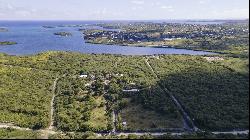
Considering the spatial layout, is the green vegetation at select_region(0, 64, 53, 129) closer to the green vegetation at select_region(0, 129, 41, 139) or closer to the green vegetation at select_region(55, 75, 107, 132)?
the green vegetation at select_region(55, 75, 107, 132)

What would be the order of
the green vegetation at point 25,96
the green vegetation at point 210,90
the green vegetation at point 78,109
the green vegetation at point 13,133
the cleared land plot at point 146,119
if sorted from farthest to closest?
the green vegetation at point 25,96
the green vegetation at point 210,90
the green vegetation at point 78,109
the cleared land plot at point 146,119
the green vegetation at point 13,133

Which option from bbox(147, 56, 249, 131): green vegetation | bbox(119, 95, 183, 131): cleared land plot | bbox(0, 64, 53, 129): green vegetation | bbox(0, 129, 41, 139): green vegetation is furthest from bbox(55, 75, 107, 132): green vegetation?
bbox(147, 56, 249, 131): green vegetation

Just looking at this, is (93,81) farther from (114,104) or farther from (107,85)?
(114,104)

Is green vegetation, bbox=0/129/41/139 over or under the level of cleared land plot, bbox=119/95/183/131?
over

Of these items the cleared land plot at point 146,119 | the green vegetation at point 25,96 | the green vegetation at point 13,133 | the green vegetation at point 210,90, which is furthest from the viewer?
the green vegetation at point 25,96

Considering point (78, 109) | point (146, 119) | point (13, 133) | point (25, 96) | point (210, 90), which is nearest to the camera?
point (13, 133)

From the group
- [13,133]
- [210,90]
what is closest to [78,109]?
[13,133]

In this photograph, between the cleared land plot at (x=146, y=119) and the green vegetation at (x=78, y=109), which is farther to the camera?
the green vegetation at (x=78, y=109)

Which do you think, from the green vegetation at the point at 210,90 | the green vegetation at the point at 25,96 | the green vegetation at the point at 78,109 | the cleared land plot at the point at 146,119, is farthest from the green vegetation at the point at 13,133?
the green vegetation at the point at 210,90

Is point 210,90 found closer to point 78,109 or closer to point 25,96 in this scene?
point 78,109

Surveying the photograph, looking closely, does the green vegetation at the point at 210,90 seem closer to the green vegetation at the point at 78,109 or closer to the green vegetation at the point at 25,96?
the green vegetation at the point at 78,109

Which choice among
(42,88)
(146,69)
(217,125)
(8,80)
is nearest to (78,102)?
(42,88)
